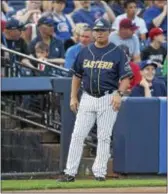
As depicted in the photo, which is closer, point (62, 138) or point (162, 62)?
point (62, 138)

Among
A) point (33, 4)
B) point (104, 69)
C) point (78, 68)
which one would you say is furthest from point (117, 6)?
point (104, 69)

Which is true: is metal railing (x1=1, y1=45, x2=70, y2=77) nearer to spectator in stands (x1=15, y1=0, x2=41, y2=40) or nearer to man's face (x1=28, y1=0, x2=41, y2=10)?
spectator in stands (x1=15, y1=0, x2=41, y2=40)

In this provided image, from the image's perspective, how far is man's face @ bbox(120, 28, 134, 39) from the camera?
14.0 m

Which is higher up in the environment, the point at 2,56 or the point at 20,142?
the point at 2,56

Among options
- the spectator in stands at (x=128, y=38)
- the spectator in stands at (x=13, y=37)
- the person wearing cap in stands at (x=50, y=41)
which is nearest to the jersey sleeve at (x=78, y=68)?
the spectator in stands at (x=13, y=37)

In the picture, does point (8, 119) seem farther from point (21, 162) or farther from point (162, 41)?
point (162, 41)

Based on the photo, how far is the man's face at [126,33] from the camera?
46.0 ft

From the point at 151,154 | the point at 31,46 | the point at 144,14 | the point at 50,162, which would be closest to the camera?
the point at 151,154

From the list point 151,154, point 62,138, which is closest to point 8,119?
point 62,138

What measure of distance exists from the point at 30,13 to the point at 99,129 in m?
6.00

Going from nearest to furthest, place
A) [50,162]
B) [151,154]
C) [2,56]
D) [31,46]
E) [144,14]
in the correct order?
[151,154] → [50,162] → [2,56] → [31,46] → [144,14]

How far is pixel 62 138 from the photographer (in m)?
11.0

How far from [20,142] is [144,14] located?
17.8 ft

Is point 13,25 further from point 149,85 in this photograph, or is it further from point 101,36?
point 101,36
